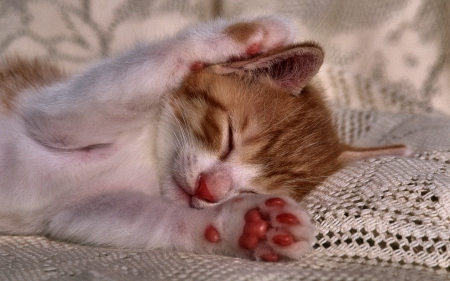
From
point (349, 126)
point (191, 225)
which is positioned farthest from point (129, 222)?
point (349, 126)

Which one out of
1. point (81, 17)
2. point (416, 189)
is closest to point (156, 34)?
point (81, 17)

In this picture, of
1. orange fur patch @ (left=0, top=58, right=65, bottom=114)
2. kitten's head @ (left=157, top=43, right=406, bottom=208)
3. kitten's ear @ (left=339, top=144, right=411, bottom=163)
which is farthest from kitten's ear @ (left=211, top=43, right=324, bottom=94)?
orange fur patch @ (left=0, top=58, right=65, bottom=114)

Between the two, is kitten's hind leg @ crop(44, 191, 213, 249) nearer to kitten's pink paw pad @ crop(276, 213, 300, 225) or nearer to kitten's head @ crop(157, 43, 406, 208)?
kitten's head @ crop(157, 43, 406, 208)

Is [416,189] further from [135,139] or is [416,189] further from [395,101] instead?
[395,101]

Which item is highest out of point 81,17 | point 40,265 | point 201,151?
point 81,17

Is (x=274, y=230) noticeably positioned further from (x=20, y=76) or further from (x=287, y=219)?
(x=20, y=76)

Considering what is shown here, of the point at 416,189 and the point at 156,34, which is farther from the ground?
the point at 156,34

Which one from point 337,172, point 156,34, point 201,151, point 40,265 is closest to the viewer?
point 40,265
